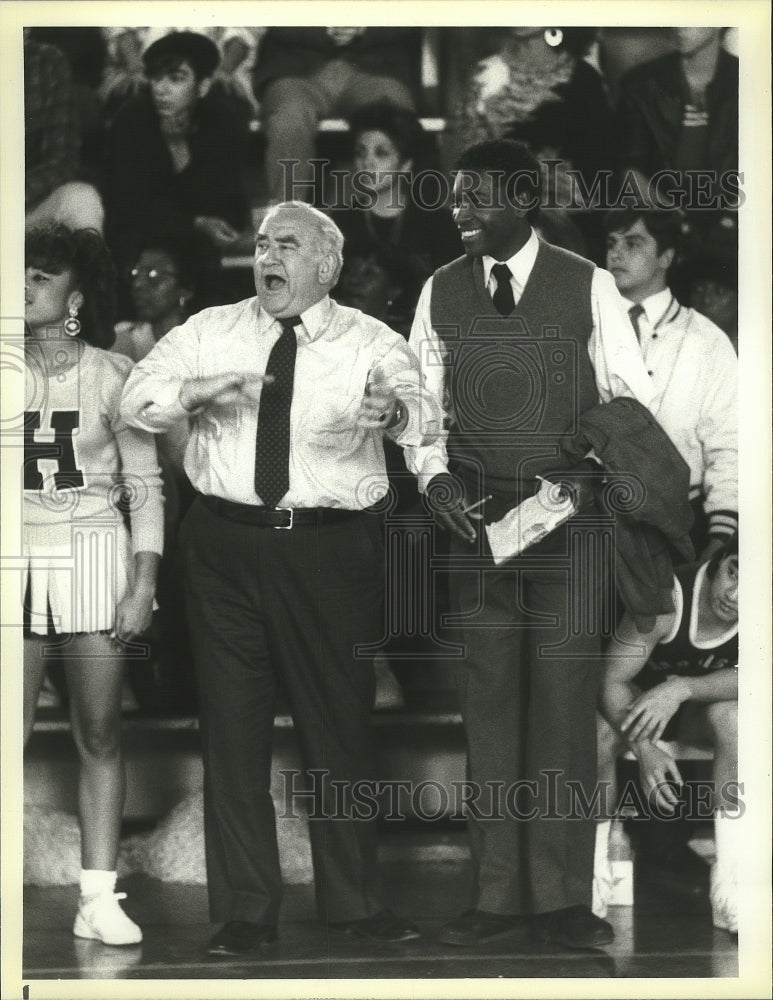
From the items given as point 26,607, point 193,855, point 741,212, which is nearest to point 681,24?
point 741,212

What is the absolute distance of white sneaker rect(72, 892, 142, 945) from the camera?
3.77 metres

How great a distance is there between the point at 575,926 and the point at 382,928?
520 millimetres

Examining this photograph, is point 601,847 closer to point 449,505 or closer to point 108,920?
point 449,505

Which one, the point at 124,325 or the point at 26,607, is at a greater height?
the point at 124,325

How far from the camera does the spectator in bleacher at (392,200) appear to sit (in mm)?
3727

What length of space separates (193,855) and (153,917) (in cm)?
20

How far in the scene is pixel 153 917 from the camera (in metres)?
3.78

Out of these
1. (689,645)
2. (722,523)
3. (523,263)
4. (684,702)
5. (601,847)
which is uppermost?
(523,263)

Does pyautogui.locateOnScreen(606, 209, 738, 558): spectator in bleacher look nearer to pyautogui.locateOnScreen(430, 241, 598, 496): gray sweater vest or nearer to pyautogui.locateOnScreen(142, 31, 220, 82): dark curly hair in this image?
pyautogui.locateOnScreen(430, 241, 598, 496): gray sweater vest

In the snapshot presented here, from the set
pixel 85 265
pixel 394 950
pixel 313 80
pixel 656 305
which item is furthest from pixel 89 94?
pixel 394 950

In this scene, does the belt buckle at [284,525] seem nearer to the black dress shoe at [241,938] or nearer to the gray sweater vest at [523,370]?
the gray sweater vest at [523,370]

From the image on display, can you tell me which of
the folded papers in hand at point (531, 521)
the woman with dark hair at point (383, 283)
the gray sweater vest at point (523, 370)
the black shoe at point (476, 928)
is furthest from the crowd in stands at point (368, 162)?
the black shoe at point (476, 928)

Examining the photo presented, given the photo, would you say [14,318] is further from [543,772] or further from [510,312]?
[543,772]

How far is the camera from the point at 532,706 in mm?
3740
